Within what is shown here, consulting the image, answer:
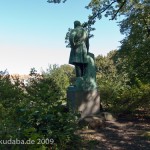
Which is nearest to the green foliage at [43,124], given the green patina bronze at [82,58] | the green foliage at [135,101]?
the green patina bronze at [82,58]

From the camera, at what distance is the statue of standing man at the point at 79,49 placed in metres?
10.8

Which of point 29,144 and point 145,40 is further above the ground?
point 145,40

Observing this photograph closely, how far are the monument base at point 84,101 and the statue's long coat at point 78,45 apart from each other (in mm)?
1092

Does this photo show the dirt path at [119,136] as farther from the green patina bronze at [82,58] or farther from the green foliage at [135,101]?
the green patina bronze at [82,58]

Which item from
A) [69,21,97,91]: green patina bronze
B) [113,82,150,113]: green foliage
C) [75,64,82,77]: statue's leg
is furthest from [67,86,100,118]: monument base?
[113,82,150,113]: green foliage

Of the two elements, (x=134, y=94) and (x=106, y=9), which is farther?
(x=106, y=9)

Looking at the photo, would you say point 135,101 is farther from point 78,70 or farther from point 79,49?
point 79,49

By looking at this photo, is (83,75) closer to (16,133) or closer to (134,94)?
(134,94)

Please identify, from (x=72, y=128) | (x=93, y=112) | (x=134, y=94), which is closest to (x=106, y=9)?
(x=134, y=94)

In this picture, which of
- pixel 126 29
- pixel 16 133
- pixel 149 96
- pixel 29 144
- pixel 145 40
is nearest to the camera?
pixel 29 144

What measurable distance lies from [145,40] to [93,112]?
6812mm

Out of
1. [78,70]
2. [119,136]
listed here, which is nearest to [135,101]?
[78,70]

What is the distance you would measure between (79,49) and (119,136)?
12.4 feet

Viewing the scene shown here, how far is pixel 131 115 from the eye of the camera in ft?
38.4
